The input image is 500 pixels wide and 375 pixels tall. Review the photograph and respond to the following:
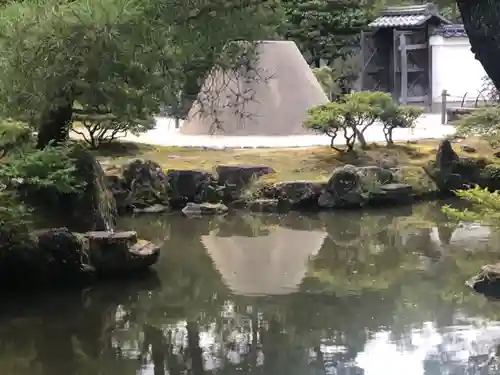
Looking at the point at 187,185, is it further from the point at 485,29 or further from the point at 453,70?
the point at 453,70

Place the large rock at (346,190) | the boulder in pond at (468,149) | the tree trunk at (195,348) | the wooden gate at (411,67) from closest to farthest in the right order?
the tree trunk at (195,348) → the large rock at (346,190) → the boulder in pond at (468,149) → the wooden gate at (411,67)

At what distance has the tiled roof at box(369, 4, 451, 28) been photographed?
67.5ft

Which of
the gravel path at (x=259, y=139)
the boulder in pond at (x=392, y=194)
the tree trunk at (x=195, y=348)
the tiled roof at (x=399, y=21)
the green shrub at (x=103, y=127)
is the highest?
the tiled roof at (x=399, y=21)

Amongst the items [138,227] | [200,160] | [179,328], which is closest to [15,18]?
[179,328]

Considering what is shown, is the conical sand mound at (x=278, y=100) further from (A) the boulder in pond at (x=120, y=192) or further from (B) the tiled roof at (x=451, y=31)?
(B) the tiled roof at (x=451, y=31)

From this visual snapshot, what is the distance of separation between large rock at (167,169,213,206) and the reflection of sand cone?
5.34 ft

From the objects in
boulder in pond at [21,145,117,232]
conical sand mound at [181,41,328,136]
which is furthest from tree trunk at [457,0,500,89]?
conical sand mound at [181,41,328,136]

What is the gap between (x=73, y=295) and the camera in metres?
6.70

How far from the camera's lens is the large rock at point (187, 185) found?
11133 millimetres

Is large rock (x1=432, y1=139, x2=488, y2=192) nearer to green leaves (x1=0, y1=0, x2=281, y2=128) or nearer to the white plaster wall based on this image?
green leaves (x1=0, y1=0, x2=281, y2=128)

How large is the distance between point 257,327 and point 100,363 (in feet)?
4.12

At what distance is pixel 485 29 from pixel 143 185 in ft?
25.4

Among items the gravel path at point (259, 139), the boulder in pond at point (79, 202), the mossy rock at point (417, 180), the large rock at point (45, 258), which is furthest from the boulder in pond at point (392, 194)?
the large rock at point (45, 258)

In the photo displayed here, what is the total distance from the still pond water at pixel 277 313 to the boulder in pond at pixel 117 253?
168 mm
